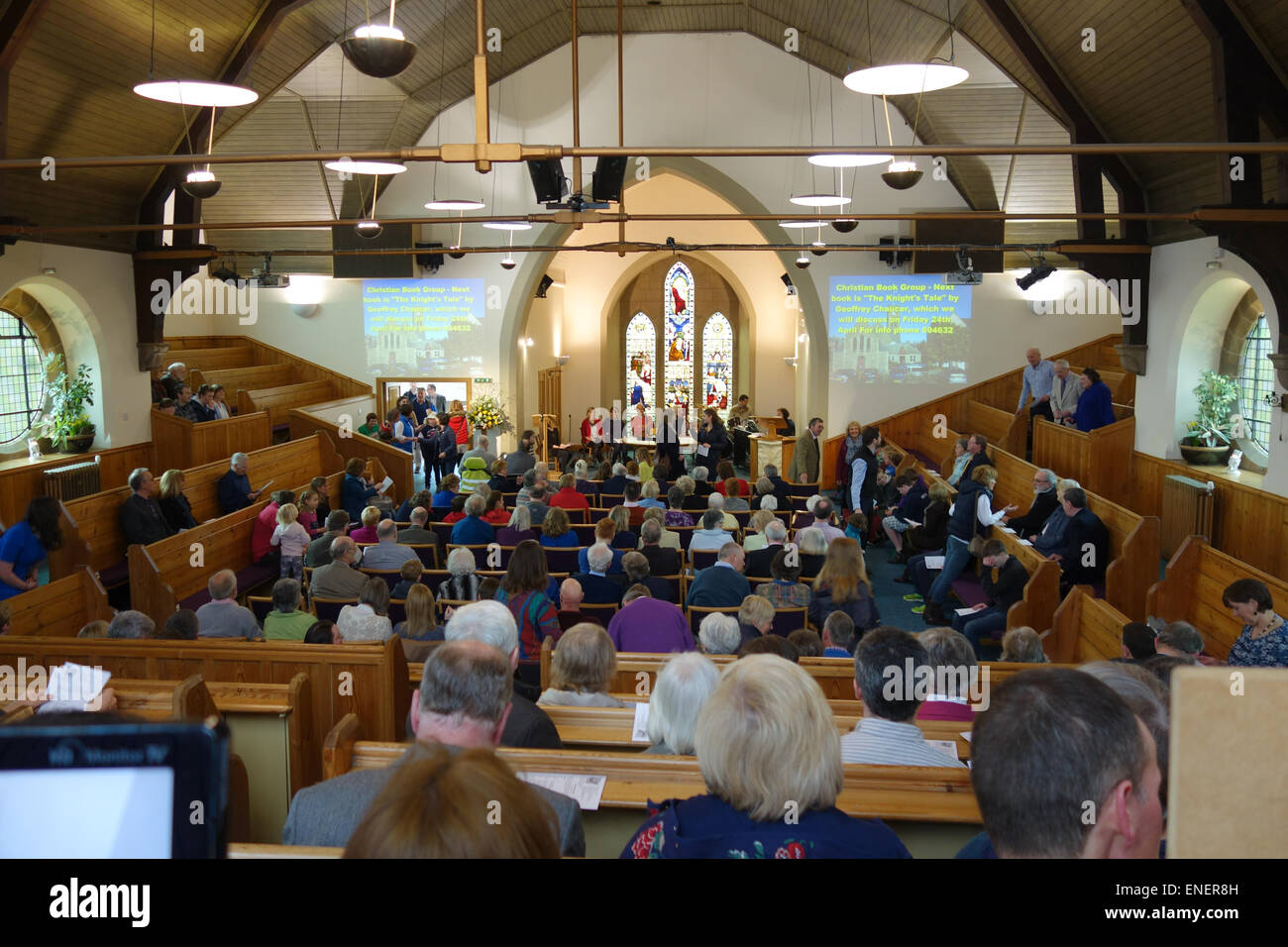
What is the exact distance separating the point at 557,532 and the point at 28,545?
3.44 m

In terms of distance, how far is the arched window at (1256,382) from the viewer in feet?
32.1

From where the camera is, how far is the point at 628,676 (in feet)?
15.6

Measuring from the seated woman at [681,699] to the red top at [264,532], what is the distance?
6.57 metres

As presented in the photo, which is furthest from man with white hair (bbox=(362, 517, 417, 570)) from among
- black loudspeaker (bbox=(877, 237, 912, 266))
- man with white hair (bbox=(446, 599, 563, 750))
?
black loudspeaker (bbox=(877, 237, 912, 266))

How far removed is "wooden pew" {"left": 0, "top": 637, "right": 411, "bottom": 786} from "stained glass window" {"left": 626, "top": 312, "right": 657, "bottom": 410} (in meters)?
18.3

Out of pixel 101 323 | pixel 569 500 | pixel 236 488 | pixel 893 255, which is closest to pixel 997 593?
pixel 569 500

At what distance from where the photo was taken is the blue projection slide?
14.9 m

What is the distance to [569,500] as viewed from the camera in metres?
9.12

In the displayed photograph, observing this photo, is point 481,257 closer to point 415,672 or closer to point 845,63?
point 845,63

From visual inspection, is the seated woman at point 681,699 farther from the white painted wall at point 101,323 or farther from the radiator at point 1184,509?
the white painted wall at point 101,323

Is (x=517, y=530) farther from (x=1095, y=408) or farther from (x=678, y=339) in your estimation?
(x=678, y=339)

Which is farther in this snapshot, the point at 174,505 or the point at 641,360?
the point at 641,360
